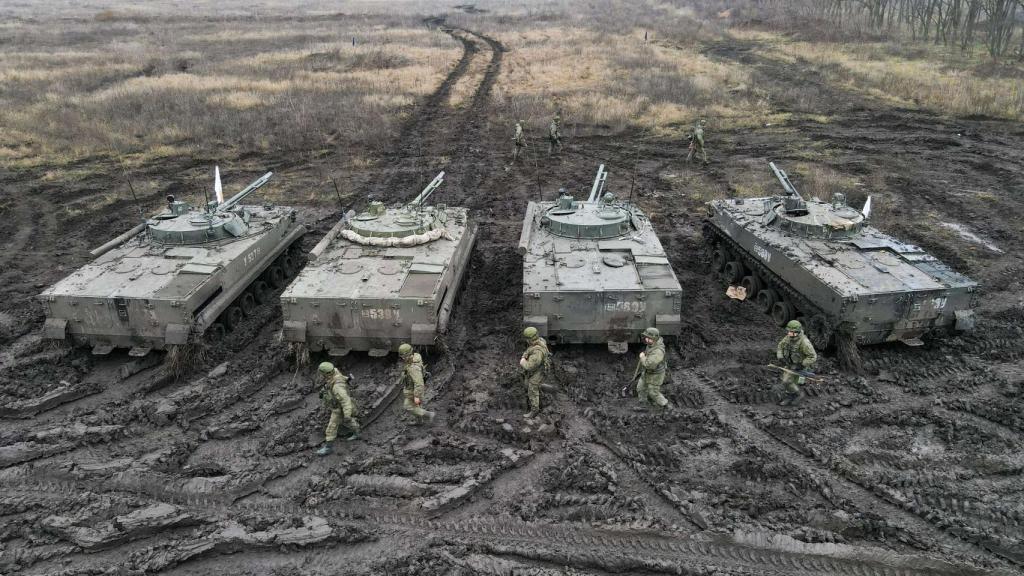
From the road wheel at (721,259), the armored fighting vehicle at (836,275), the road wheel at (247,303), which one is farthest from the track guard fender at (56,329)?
the road wheel at (721,259)

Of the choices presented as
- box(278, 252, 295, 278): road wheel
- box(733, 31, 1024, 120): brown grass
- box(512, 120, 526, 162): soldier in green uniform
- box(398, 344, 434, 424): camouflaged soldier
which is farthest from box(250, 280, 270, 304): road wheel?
box(733, 31, 1024, 120): brown grass

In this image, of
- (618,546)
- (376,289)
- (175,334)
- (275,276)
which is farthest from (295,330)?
(618,546)

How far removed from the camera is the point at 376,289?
359 inches

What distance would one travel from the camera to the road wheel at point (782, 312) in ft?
34.2

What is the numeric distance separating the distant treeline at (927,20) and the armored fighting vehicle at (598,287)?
31.9 meters

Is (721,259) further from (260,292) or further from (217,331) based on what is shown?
(217,331)

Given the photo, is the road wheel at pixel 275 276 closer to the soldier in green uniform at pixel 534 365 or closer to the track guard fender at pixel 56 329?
the track guard fender at pixel 56 329

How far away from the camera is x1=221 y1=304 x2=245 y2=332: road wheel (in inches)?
406

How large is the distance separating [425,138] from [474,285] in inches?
478

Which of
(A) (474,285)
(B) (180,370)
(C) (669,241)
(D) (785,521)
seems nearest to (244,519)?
(B) (180,370)

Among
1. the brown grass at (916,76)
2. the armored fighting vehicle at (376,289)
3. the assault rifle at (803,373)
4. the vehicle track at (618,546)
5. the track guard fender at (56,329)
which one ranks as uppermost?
the brown grass at (916,76)

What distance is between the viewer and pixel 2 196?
17516 mm

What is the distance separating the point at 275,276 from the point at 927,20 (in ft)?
140

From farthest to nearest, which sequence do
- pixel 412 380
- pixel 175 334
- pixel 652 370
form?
pixel 175 334
pixel 652 370
pixel 412 380
